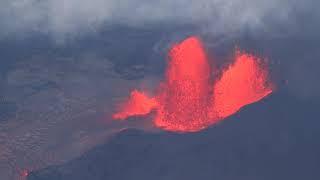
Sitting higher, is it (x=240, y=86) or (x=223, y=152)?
(x=240, y=86)

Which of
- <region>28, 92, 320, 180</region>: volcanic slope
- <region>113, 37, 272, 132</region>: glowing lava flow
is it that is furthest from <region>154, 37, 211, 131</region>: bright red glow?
<region>28, 92, 320, 180</region>: volcanic slope

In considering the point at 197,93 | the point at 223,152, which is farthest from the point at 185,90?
the point at 223,152

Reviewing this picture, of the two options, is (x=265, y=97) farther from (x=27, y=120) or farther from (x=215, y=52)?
(x=27, y=120)

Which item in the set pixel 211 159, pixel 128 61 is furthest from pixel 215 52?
pixel 211 159

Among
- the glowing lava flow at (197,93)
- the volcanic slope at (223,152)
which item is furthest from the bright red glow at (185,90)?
the volcanic slope at (223,152)

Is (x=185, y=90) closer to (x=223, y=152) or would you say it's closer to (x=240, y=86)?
(x=240, y=86)

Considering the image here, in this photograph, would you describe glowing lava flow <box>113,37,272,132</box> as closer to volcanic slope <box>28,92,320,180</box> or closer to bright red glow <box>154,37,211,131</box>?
bright red glow <box>154,37,211,131</box>
